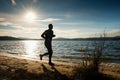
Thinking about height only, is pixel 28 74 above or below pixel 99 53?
below

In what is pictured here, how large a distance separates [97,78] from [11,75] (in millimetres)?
3004

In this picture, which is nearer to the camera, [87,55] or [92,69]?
[92,69]

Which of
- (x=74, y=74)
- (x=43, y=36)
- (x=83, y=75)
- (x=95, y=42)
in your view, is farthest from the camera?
(x=43, y=36)

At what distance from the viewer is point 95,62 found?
5.96 metres

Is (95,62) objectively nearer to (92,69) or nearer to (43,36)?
(92,69)

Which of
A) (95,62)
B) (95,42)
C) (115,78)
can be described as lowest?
(115,78)

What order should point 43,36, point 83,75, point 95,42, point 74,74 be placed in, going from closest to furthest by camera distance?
point 83,75
point 74,74
point 95,42
point 43,36

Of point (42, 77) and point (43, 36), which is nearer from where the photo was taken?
point (42, 77)

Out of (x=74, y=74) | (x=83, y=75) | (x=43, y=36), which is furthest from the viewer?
(x=43, y=36)

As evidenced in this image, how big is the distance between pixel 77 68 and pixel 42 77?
1.25 m

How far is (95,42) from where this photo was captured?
20.4 feet

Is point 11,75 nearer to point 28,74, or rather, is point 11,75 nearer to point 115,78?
point 28,74

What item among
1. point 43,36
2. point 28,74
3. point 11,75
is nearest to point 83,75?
point 28,74

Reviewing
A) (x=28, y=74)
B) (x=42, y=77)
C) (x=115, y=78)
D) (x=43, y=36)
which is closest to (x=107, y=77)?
(x=115, y=78)
